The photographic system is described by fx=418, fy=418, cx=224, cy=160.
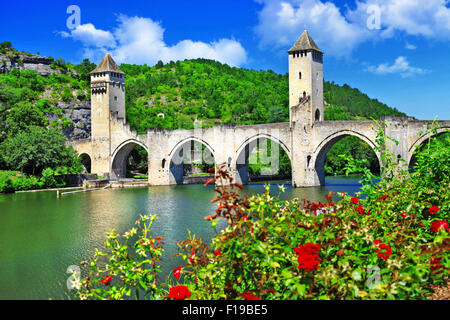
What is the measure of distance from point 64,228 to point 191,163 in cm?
3113

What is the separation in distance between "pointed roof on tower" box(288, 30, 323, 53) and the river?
1153cm

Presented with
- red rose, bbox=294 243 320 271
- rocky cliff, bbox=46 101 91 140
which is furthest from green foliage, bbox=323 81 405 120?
red rose, bbox=294 243 320 271

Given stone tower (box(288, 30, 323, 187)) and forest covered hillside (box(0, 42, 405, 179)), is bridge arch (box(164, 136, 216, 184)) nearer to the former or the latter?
forest covered hillside (box(0, 42, 405, 179))

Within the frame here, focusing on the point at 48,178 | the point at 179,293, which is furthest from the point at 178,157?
the point at 179,293

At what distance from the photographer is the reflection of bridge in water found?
3044 centimetres

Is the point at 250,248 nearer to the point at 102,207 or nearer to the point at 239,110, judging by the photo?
the point at 102,207

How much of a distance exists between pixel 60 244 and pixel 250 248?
12.3 m

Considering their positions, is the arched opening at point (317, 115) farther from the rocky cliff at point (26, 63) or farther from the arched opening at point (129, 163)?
the rocky cliff at point (26, 63)

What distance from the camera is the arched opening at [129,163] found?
4212cm

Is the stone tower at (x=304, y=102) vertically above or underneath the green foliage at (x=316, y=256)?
above

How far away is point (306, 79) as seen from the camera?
33.1 metres

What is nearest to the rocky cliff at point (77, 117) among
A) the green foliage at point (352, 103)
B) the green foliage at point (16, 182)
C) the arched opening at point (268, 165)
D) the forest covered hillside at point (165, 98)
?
the forest covered hillside at point (165, 98)

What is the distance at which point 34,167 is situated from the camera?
34.7m

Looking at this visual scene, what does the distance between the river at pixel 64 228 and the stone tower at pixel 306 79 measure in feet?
21.4
